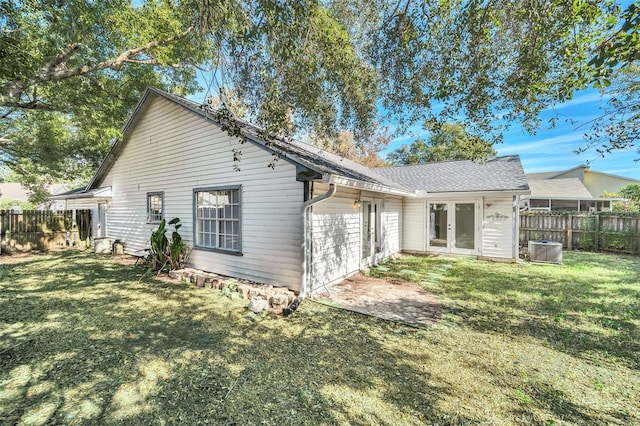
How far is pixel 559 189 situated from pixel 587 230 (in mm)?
11652

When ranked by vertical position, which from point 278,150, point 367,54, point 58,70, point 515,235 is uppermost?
point 58,70

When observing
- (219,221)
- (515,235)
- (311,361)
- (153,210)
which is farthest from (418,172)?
(311,361)

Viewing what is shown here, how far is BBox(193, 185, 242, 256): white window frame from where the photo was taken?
20.9 feet

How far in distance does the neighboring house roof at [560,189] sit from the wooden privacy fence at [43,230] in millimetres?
25876

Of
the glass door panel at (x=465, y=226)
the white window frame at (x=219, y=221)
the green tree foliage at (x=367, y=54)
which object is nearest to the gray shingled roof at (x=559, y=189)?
the glass door panel at (x=465, y=226)

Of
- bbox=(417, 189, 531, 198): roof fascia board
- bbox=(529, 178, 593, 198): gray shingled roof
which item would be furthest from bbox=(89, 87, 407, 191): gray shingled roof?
bbox=(529, 178, 593, 198): gray shingled roof

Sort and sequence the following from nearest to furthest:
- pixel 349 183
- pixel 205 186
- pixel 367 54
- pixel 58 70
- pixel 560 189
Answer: pixel 367 54
pixel 349 183
pixel 58 70
pixel 205 186
pixel 560 189

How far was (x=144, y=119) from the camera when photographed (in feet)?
28.6

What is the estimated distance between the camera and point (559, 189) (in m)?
19.8

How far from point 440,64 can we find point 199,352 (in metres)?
5.97

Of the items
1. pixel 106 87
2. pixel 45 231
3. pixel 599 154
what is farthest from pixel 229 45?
pixel 45 231

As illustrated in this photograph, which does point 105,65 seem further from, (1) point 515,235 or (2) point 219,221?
(1) point 515,235

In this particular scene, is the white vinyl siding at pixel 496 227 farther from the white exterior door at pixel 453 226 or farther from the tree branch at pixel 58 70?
the tree branch at pixel 58 70

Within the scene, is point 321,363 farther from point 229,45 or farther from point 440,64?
point 440,64
